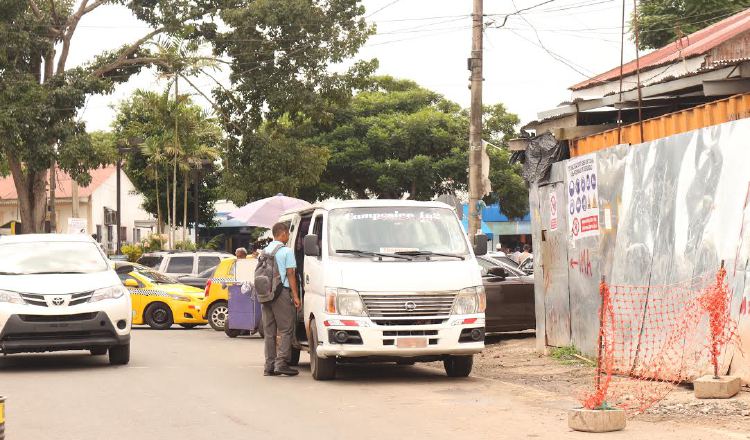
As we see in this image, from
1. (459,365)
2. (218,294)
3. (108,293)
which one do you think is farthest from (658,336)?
(218,294)

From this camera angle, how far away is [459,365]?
1480cm

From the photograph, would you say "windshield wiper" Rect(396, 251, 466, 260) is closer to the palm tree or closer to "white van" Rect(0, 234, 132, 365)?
"white van" Rect(0, 234, 132, 365)

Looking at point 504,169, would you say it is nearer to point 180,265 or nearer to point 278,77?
point 278,77

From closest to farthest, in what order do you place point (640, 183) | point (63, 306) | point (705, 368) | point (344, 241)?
1. point (705, 368)
2. point (640, 183)
3. point (344, 241)
4. point (63, 306)

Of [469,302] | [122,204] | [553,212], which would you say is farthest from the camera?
[122,204]

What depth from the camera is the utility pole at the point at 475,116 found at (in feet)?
73.0

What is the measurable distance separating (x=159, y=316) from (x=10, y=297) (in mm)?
12142

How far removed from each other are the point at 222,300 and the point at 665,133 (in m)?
14.8

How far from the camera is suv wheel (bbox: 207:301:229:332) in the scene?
26484 mm

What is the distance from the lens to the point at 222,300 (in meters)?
26.7

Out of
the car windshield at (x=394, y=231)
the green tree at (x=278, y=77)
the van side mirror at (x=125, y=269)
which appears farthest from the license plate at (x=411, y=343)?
the green tree at (x=278, y=77)

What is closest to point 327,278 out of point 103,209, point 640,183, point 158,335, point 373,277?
point 373,277

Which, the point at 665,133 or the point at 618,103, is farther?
the point at 618,103

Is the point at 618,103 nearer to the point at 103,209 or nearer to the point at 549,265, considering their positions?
the point at 549,265
